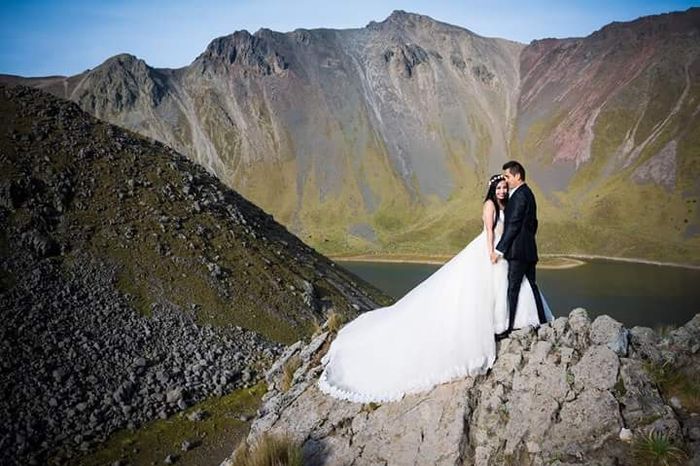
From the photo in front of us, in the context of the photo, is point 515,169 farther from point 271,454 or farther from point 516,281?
point 271,454

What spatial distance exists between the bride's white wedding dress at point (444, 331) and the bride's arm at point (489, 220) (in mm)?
139

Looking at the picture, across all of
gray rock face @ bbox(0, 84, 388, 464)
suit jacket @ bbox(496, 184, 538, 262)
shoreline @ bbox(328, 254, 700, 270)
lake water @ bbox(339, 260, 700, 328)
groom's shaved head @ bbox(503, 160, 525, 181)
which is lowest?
shoreline @ bbox(328, 254, 700, 270)

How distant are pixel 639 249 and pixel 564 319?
299 ft

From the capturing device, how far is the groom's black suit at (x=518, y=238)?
9102 mm

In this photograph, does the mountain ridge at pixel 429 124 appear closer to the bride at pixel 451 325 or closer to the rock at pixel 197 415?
the rock at pixel 197 415

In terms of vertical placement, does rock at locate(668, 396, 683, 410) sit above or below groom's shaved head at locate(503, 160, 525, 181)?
below

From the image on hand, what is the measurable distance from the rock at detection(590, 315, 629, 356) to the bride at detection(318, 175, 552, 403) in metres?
0.89

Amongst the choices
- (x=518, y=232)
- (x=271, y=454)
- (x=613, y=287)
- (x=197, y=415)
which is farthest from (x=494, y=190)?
(x=613, y=287)

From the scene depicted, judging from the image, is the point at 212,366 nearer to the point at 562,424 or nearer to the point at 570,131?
the point at 562,424

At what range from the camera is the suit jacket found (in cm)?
909

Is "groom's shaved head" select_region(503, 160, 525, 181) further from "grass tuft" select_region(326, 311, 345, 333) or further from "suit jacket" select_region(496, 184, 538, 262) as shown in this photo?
"grass tuft" select_region(326, 311, 345, 333)

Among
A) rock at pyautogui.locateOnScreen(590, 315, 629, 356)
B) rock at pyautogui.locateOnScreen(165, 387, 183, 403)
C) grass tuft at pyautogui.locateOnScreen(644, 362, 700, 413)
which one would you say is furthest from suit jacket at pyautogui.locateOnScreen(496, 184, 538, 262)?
rock at pyautogui.locateOnScreen(165, 387, 183, 403)

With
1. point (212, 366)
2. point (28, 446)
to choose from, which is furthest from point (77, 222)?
point (28, 446)

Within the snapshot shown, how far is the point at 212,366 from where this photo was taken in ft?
63.9
